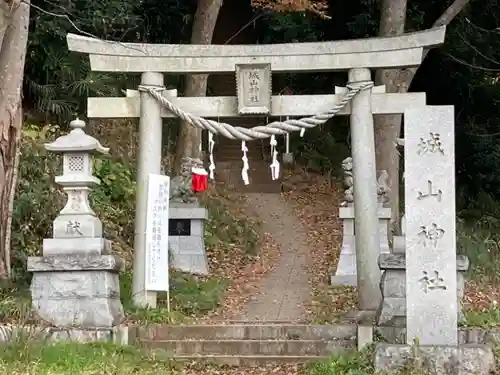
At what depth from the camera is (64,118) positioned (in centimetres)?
1684

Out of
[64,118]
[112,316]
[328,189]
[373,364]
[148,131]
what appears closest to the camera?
[373,364]

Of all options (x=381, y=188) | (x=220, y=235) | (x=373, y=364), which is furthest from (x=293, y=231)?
(x=373, y=364)

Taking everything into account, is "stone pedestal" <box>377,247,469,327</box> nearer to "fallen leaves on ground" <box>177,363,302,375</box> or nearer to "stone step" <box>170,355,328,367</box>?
"stone step" <box>170,355,328,367</box>

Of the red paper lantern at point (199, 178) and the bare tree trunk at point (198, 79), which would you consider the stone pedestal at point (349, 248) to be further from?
the bare tree trunk at point (198, 79)

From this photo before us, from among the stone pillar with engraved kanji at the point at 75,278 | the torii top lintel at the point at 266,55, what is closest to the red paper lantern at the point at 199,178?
the torii top lintel at the point at 266,55

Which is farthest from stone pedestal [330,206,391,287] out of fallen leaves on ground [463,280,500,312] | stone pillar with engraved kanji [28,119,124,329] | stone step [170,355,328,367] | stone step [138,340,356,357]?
stone pillar with engraved kanji [28,119,124,329]

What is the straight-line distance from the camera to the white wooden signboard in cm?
1098

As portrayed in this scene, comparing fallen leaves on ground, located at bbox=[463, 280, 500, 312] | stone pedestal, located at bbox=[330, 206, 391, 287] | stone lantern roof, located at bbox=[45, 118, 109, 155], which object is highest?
stone lantern roof, located at bbox=[45, 118, 109, 155]

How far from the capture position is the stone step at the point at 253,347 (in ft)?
31.4

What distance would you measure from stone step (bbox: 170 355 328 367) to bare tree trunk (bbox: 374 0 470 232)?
6265 mm

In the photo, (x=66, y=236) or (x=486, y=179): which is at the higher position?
(x=486, y=179)

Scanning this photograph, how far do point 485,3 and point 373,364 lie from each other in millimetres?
13729

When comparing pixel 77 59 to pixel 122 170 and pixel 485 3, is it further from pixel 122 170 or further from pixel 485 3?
pixel 485 3

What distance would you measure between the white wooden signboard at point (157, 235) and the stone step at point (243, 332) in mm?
1046
